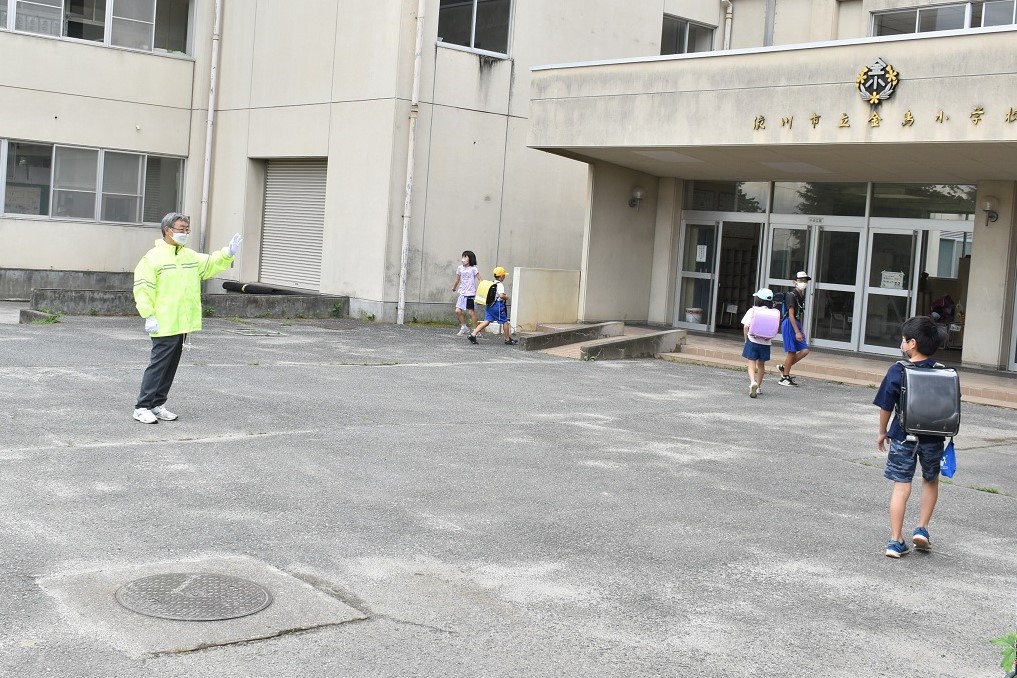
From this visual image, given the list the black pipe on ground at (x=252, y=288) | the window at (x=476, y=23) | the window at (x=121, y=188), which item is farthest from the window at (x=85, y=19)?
the window at (x=476, y=23)

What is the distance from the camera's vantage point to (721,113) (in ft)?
57.6

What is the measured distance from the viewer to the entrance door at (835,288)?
2039 centimetres

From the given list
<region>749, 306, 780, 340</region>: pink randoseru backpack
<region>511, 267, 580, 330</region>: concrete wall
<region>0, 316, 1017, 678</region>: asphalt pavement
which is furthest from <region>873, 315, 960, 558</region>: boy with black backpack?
<region>511, 267, 580, 330</region>: concrete wall

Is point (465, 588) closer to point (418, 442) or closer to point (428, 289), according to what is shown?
point (418, 442)

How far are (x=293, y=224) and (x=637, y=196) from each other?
7542mm

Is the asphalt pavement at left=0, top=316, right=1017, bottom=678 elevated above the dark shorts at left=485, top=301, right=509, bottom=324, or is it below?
below

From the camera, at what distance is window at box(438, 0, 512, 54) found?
2231cm

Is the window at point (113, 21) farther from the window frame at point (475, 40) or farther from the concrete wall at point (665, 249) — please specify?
the concrete wall at point (665, 249)

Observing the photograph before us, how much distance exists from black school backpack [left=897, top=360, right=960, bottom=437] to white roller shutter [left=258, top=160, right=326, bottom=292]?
17.8 metres

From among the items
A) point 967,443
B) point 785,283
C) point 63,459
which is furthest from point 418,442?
point 785,283

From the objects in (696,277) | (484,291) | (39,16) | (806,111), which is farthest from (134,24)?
(806,111)

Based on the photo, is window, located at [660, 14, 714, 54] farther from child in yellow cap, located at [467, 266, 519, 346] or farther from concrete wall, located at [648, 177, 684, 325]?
child in yellow cap, located at [467, 266, 519, 346]

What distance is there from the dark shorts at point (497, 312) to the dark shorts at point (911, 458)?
40.9ft

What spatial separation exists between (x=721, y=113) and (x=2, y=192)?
15047 millimetres
